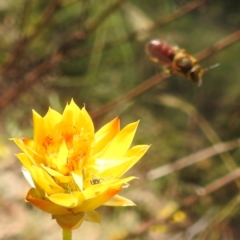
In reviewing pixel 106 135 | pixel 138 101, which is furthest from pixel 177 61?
pixel 138 101

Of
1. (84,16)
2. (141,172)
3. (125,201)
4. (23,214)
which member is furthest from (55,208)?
(141,172)

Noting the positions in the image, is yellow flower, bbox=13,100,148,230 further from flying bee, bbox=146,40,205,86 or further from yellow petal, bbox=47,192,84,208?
flying bee, bbox=146,40,205,86

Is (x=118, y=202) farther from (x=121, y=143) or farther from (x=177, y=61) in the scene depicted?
(x=177, y=61)

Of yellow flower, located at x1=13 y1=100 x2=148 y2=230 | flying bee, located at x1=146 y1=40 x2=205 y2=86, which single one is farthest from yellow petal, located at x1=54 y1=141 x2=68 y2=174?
flying bee, located at x1=146 y1=40 x2=205 y2=86

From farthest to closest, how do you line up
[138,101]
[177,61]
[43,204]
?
[138,101] < [177,61] < [43,204]

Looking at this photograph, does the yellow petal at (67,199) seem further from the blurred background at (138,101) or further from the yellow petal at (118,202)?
the blurred background at (138,101)
